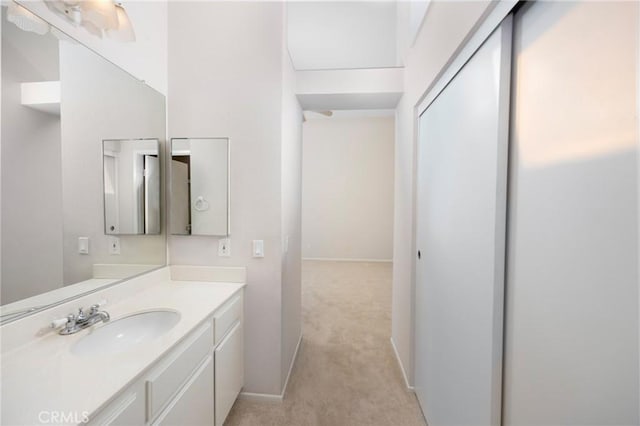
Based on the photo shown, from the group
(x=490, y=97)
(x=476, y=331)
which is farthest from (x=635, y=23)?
(x=476, y=331)

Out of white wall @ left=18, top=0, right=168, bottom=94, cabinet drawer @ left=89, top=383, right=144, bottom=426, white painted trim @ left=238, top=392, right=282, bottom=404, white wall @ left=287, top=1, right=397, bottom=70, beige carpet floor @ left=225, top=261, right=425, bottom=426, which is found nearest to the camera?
cabinet drawer @ left=89, top=383, right=144, bottom=426

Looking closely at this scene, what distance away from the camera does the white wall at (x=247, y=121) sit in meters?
1.67

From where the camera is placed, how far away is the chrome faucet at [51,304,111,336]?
1028 millimetres

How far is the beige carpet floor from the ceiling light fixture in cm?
241

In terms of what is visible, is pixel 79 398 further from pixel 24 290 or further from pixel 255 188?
pixel 255 188

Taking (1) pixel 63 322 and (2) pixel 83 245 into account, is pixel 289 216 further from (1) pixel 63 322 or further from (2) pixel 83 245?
(1) pixel 63 322

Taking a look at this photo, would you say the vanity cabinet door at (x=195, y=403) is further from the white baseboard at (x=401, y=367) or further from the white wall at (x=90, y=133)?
the white baseboard at (x=401, y=367)

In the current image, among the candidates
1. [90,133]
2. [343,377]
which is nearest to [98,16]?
[90,133]

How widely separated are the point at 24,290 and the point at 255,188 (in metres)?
1.15

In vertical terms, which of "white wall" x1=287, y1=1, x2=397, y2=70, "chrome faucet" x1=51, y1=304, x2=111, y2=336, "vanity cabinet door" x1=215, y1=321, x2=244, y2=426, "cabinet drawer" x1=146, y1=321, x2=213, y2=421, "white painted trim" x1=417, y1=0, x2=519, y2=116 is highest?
"white wall" x1=287, y1=1, x2=397, y2=70

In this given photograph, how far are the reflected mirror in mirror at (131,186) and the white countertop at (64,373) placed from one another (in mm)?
582

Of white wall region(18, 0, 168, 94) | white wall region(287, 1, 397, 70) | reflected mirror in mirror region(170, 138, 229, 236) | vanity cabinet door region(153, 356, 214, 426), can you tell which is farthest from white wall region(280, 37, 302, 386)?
white wall region(287, 1, 397, 70)

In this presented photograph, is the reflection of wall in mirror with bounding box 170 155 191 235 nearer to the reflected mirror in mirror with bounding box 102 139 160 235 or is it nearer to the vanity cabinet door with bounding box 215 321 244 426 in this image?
the reflected mirror in mirror with bounding box 102 139 160 235

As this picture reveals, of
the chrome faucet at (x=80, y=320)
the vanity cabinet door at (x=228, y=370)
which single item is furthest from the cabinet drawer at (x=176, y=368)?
the chrome faucet at (x=80, y=320)
